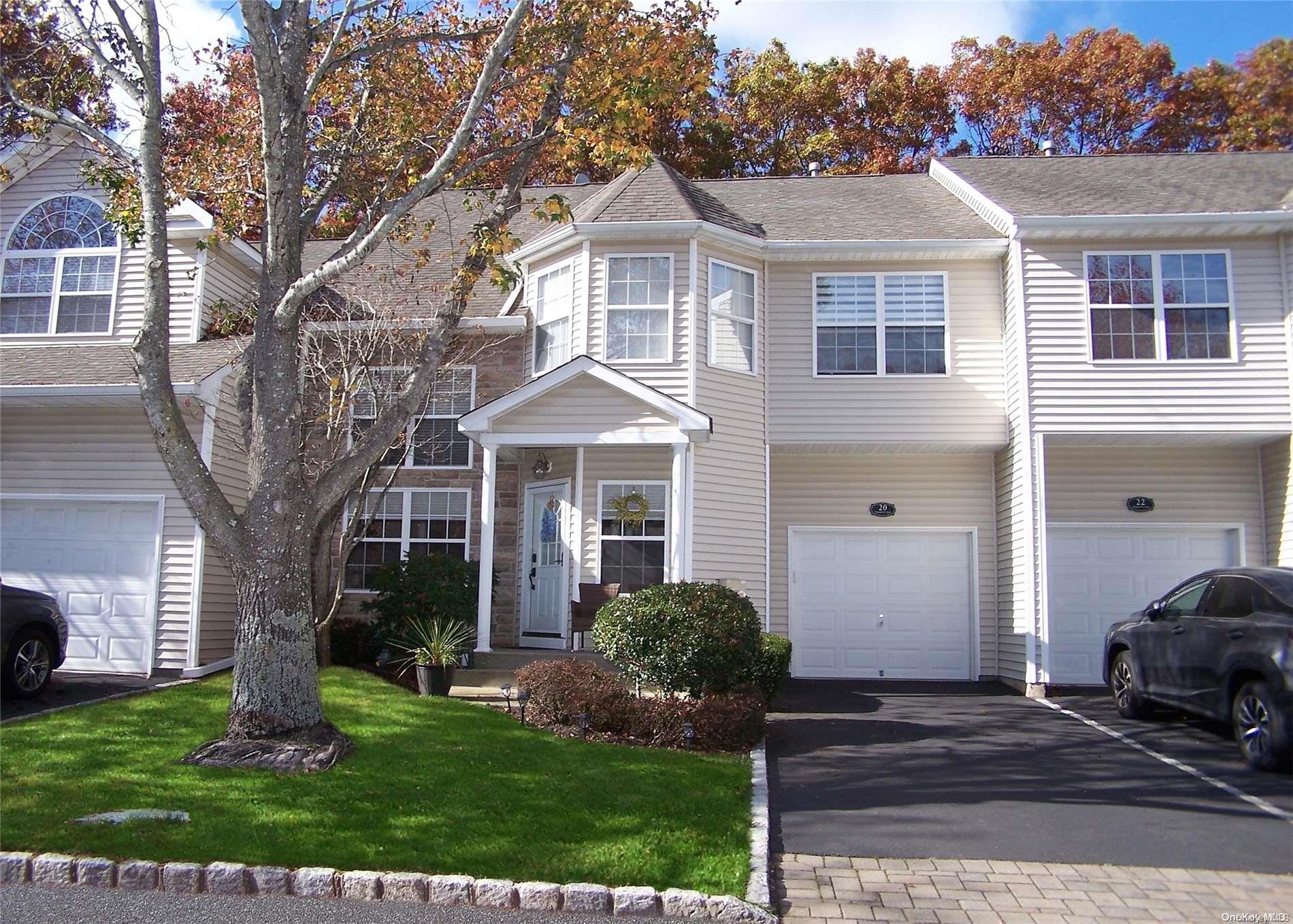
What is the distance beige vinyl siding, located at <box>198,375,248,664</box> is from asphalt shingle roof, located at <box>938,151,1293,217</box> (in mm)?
11289

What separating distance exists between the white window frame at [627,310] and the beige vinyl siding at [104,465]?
5533 millimetres

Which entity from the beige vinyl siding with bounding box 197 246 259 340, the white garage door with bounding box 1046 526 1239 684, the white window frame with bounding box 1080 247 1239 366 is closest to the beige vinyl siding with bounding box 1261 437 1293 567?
the white garage door with bounding box 1046 526 1239 684

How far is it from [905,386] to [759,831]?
30.7ft

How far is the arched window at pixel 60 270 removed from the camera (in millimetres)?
15117

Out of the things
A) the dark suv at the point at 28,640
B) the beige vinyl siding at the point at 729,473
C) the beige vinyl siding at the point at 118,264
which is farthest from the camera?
the beige vinyl siding at the point at 118,264

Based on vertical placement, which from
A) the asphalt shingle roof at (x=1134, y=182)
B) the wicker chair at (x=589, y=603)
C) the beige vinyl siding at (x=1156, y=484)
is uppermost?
the asphalt shingle roof at (x=1134, y=182)

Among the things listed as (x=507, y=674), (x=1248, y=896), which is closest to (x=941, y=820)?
(x=1248, y=896)

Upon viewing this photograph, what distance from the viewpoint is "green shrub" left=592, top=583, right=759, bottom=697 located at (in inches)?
393

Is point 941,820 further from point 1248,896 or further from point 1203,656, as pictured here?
point 1203,656

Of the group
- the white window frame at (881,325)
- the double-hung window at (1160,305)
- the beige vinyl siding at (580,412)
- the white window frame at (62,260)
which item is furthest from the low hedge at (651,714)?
the white window frame at (62,260)

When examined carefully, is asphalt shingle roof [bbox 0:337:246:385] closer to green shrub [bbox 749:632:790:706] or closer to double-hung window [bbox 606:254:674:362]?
double-hung window [bbox 606:254:674:362]

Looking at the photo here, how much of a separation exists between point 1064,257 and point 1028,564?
4361 mm

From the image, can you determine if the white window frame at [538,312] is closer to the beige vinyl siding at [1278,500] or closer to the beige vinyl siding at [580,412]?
the beige vinyl siding at [580,412]

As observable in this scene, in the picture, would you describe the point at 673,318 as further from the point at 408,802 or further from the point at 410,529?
the point at 408,802
